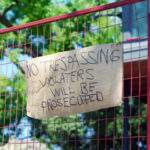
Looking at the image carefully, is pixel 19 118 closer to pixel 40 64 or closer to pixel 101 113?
pixel 101 113

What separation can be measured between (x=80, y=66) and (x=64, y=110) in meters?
0.48

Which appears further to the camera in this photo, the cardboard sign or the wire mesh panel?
the wire mesh panel

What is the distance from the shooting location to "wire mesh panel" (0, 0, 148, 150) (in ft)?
13.6

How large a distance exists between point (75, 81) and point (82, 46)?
7816 mm

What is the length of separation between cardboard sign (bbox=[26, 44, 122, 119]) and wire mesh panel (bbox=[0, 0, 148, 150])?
0.13 m

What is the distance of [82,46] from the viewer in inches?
459

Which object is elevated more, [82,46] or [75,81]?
[82,46]

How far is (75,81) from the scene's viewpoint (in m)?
3.90

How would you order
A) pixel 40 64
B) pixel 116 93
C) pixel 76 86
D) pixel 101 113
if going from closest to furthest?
1. pixel 116 93
2. pixel 76 86
3. pixel 40 64
4. pixel 101 113

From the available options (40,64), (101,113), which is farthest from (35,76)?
(101,113)

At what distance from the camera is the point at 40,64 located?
13.9ft

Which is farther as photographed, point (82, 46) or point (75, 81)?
point (82, 46)

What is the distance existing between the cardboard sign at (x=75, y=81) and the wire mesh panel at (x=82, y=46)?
13 cm

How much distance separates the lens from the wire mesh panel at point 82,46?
13.6ft
